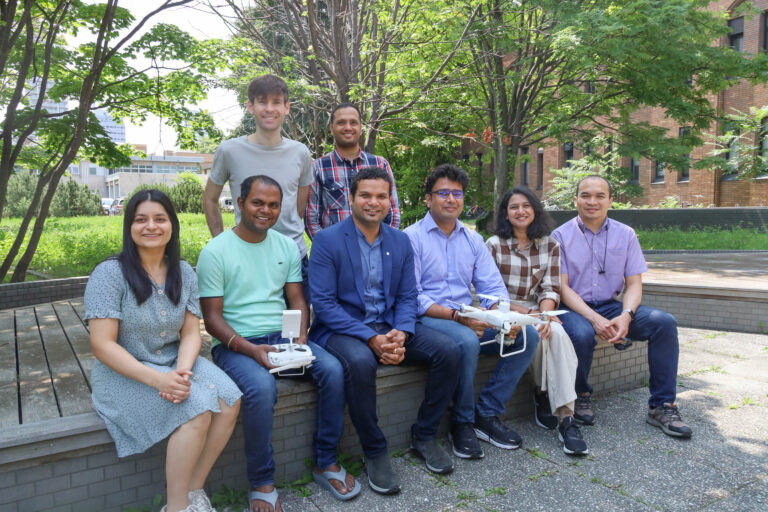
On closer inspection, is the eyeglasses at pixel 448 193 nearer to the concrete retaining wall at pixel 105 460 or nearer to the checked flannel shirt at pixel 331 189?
the checked flannel shirt at pixel 331 189

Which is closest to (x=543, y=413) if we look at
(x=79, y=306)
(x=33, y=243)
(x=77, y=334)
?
(x=77, y=334)

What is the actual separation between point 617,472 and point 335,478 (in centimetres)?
155

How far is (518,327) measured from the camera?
3.31 meters

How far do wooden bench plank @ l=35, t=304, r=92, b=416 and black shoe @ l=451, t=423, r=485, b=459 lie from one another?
1975mm

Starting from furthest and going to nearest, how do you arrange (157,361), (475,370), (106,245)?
(106,245)
(475,370)
(157,361)

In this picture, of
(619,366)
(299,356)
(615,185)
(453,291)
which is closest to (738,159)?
(615,185)

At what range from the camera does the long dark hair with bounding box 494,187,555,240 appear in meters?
3.81

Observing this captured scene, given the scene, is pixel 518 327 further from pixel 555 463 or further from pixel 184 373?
pixel 184 373

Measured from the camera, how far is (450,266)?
360 centimetres

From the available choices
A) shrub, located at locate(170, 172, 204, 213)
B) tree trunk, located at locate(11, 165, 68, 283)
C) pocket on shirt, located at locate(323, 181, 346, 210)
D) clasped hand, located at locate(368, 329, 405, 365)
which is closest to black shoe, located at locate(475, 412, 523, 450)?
clasped hand, located at locate(368, 329, 405, 365)

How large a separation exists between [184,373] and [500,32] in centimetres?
830

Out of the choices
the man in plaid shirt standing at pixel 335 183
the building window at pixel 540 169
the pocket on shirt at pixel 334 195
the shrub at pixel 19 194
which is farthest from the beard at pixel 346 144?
the shrub at pixel 19 194

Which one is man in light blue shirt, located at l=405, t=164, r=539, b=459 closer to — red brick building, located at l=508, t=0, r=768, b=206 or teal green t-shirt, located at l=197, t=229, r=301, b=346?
teal green t-shirt, located at l=197, t=229, r=301, b=346

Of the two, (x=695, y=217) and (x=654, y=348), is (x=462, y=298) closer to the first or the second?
(x=654, y=348)
